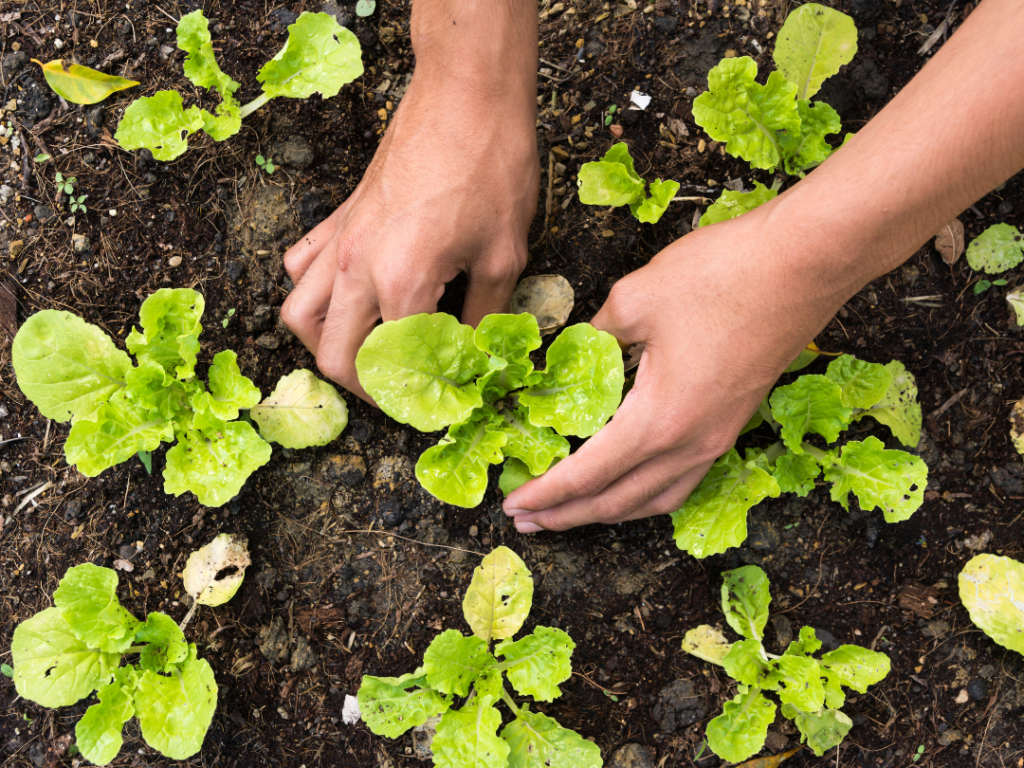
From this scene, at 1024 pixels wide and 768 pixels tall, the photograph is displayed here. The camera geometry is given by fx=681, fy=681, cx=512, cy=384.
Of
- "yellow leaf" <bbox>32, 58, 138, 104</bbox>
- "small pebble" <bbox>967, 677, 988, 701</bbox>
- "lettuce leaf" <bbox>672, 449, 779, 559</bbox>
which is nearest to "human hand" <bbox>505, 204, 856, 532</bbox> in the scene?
"lettuce leaf" <bbox>672, 449, 779, 559</bbox>

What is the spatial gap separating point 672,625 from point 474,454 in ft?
3.38

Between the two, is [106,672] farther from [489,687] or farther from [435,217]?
[435,217]

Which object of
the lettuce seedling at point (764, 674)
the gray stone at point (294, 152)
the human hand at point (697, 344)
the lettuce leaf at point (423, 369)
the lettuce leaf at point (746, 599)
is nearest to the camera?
the human hand at point (697, 344)

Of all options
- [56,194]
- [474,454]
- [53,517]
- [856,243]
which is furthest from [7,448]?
[856,243]

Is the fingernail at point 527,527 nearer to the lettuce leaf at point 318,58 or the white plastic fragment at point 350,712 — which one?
the white plastic fragment at point 350,712

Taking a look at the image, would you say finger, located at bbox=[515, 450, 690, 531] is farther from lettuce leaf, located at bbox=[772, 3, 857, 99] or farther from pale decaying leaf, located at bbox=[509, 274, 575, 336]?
lettuce leaf, located at bbox=[772, 3, 857, 99]

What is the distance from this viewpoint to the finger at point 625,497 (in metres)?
2.03

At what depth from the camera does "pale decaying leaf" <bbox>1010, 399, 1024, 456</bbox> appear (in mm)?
2605

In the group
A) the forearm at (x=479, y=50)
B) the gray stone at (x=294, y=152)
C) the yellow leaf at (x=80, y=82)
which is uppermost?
the forearm at (x=479, y=50)

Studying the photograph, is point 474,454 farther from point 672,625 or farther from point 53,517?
point 53,517

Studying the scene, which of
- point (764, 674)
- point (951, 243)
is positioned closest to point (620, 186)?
point (951, 243)

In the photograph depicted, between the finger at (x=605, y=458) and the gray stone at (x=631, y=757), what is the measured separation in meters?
A: 1.04

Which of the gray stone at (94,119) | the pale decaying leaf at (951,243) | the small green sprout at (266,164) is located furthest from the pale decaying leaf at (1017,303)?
the gray stone at (94,119)

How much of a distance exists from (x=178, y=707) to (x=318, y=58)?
2295mm
